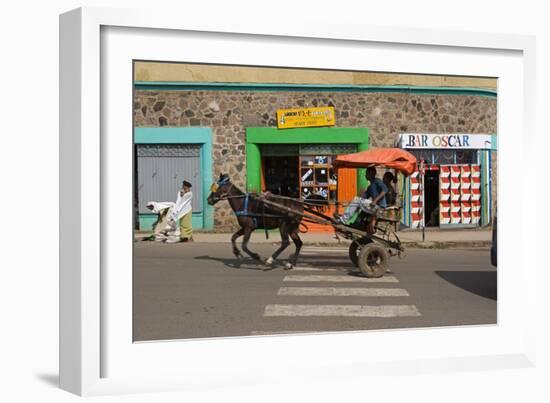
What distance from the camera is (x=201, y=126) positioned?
67.6 feet

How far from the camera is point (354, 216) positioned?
14.4m

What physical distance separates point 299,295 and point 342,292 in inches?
27.6

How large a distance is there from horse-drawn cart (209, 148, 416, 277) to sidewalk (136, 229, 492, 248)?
→ 4.23 meters

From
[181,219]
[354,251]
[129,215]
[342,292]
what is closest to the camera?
[129,215]

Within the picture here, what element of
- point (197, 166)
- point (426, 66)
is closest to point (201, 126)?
point (197, 166)

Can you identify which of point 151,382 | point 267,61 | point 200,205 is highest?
point 267,61

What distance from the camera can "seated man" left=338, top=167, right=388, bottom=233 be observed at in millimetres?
14164

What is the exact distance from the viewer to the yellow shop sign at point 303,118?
20.6 metres

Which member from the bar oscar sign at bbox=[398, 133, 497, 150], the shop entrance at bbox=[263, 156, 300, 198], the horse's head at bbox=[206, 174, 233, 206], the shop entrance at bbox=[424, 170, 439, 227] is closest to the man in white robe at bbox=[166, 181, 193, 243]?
the shop entrance at bbox=[263, 156, 300, 198]

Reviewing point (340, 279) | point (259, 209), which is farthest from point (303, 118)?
point (340, 279)

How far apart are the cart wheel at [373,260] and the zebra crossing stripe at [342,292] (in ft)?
3.65

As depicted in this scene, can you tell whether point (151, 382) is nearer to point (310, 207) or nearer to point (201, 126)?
point (310, 207)

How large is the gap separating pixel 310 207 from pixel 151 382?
787 centimetres

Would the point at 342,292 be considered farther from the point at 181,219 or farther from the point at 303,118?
the point at 303,118
